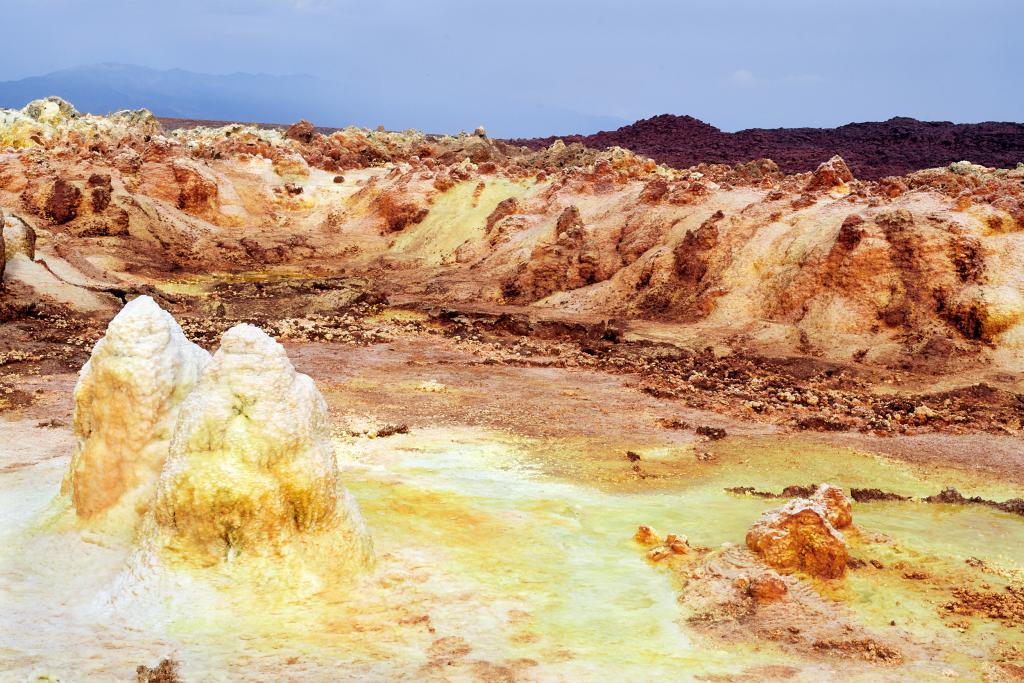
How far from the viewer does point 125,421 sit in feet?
17.8

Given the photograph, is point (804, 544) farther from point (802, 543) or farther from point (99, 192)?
point (99, 192)

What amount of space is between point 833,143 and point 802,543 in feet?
159

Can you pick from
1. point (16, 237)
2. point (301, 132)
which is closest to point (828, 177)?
point (16, 237)

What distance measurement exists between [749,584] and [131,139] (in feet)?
85.9

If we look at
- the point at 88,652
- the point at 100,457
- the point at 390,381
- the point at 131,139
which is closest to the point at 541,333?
the point at 390,381

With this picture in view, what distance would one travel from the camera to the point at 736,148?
4800cm

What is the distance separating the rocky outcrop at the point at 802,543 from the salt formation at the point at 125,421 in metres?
3.65

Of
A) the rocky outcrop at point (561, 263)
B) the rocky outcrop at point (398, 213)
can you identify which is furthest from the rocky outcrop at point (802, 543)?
the rocky outcrop at point (398, 213)

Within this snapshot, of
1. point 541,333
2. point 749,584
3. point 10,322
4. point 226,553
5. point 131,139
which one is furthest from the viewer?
point 131,139

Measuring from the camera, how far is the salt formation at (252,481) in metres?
4.74

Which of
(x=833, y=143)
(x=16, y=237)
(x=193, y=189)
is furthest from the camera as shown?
(x=833, y=143)

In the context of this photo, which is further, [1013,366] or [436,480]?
[1013,366]

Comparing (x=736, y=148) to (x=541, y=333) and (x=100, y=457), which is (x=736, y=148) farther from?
(x=100, y=457)

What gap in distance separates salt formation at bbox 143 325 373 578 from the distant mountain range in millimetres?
36346
